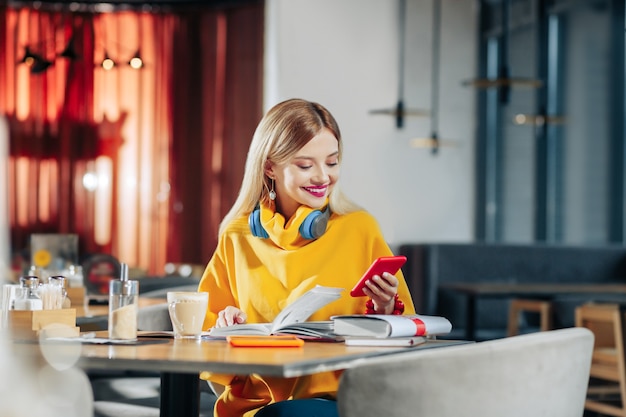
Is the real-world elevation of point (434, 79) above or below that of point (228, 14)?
below

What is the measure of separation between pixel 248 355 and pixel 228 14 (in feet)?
27.9

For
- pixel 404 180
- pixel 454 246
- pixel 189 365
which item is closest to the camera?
pixel 189 365

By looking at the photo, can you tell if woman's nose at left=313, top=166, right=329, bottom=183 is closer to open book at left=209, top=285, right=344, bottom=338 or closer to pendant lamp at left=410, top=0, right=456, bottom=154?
open book at left=209, top=285, right=344, bottom=338

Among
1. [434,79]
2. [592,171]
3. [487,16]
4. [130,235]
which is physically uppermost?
[487,16]

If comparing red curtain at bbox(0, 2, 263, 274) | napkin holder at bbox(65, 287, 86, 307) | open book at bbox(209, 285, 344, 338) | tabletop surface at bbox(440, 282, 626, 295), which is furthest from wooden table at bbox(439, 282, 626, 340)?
open book at bbox(209, 285, 344, 338)

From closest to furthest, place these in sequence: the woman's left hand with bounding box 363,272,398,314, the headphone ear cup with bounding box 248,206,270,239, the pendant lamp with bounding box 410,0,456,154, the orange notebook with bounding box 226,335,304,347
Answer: the orange notebook with bounding box 226,335,304,347 → the woman's left hand with bounding box 363,272,398,314 → the headphone ear cup with bounding box 248,206,270,239 → the pendant lamp with bounding box 410,0,456,154

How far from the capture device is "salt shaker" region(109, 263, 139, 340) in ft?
6.57

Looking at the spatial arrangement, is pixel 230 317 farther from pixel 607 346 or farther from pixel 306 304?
pixel 607 346

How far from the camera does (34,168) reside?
10.0m

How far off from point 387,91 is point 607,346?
391cm

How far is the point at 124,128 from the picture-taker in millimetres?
10148

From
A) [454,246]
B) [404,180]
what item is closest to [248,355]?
[454,246]

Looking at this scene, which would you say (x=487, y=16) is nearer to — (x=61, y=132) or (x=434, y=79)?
(x=434, y=79)

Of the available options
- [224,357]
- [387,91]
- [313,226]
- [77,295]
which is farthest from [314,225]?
[387,91]
